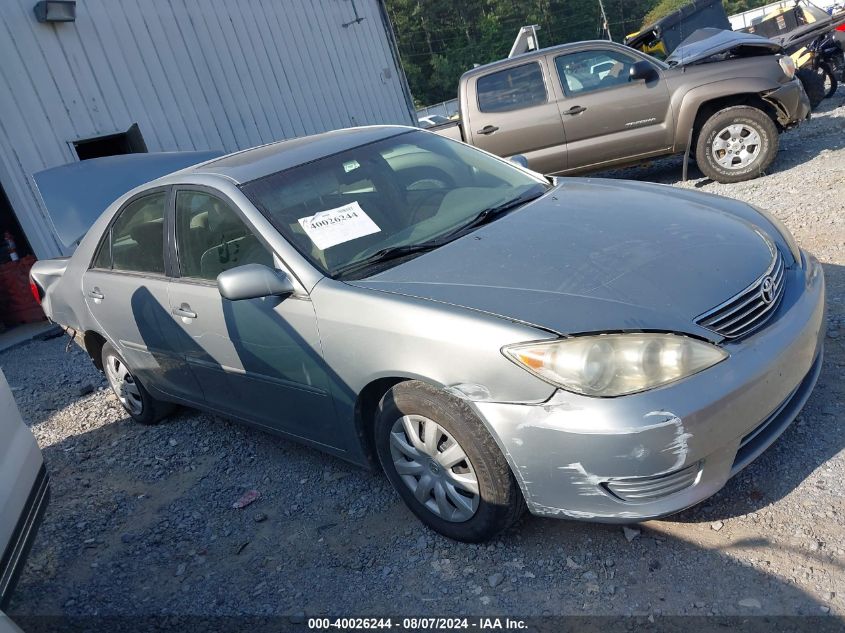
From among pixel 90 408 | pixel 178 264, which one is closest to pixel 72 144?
pixel 90 408

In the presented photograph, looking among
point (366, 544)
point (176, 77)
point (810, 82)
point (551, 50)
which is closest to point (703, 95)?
point (551, 50)

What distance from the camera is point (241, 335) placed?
11.2ft

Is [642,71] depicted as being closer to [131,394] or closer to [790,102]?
[790,102]

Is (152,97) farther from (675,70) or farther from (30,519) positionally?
(30,519)

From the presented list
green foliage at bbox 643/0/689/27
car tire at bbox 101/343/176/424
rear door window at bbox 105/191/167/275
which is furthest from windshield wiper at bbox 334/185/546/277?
green foliage at bbox 643/0/689/27

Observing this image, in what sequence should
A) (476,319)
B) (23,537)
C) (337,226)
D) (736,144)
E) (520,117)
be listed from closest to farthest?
1. (476,319)
2. (23,537)
3. (337,226)
4. (736,144)
5. (520,117)

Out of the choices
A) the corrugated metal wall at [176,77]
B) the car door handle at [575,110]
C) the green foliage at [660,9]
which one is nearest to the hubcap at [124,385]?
the corrugated metal wall at [176,77]

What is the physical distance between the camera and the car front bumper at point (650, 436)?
2340 millimetres

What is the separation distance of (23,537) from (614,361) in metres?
2.43

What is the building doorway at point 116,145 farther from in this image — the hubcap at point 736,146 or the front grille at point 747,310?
the front grille at point 747,310

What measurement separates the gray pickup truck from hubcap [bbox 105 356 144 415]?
16.2ft

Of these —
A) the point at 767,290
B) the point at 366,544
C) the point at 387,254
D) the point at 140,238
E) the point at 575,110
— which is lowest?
the point at 366,544

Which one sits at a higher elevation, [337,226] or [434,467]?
[337,226]

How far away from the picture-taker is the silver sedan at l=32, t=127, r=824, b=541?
2.41 meters
